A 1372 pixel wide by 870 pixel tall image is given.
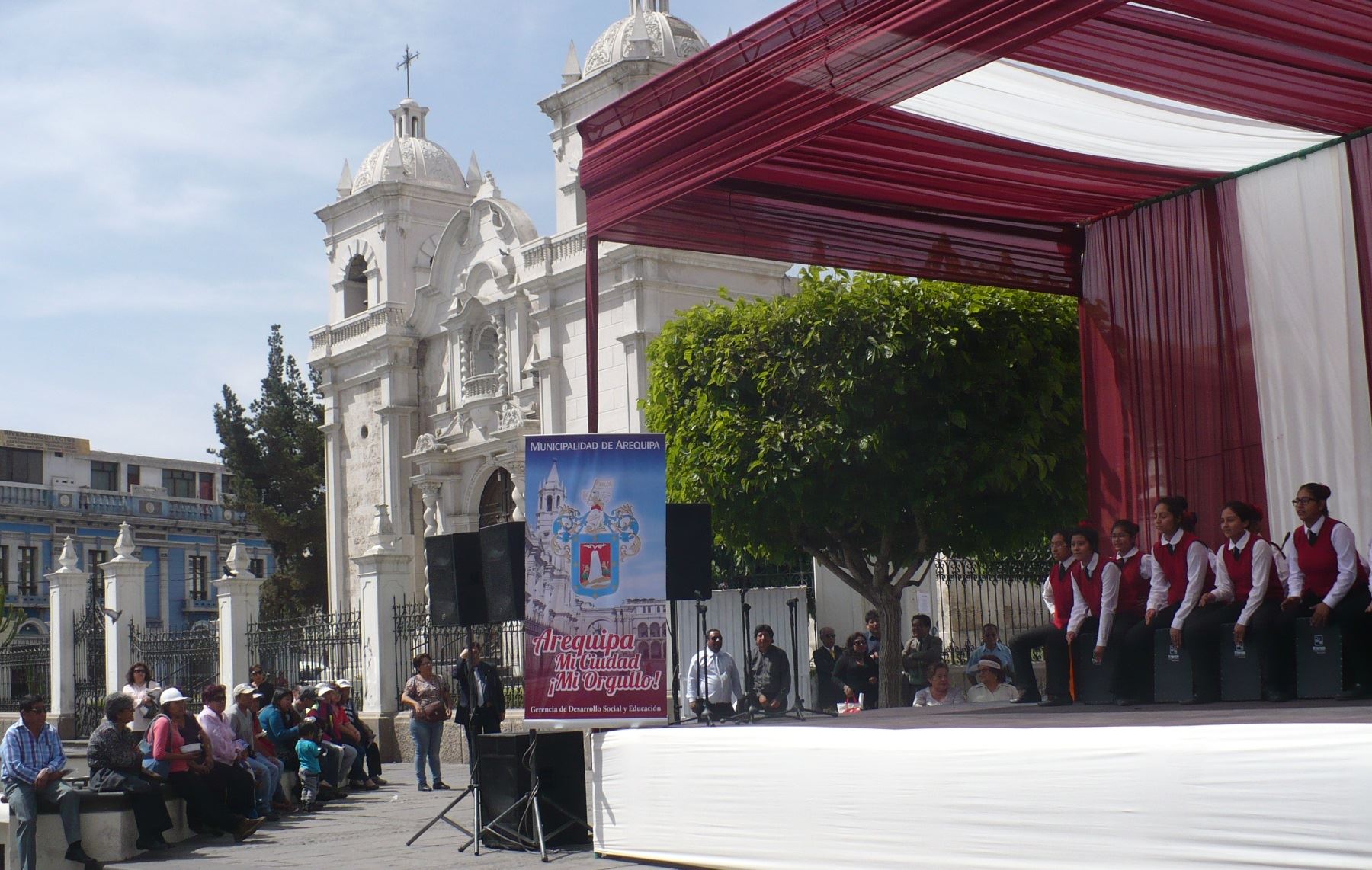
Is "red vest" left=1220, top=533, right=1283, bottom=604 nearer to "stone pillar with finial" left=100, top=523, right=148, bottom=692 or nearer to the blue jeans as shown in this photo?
the blue jeans

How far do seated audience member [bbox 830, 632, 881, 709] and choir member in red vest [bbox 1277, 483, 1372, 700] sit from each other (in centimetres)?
614

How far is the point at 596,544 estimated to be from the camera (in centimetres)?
944

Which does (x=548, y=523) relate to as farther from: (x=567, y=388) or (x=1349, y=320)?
(x=567, y=388)

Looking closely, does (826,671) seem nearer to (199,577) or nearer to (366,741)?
(366,741)

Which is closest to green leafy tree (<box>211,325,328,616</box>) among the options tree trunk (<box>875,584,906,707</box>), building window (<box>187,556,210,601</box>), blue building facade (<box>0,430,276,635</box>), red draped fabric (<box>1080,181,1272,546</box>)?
blue building facade (<box>0,430,276,635</box>)

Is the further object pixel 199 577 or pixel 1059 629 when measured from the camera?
pixel 199 577

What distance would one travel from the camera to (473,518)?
29266 millimetres

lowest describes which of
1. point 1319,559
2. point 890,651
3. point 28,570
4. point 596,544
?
point 890,651

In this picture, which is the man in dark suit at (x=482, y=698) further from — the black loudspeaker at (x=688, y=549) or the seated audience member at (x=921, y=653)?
the seated audience member at (x=921, y=653)

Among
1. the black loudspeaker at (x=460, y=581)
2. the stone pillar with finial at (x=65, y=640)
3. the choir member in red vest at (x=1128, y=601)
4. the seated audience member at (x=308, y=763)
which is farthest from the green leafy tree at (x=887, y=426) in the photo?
the stone pillar with finial at (x=65, y=640)

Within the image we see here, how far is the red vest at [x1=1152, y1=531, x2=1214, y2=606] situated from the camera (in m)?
9.05

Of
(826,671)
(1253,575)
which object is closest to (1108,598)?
(1253,575)

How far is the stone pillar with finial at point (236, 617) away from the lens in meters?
20.5

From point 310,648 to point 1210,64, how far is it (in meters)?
13.8
